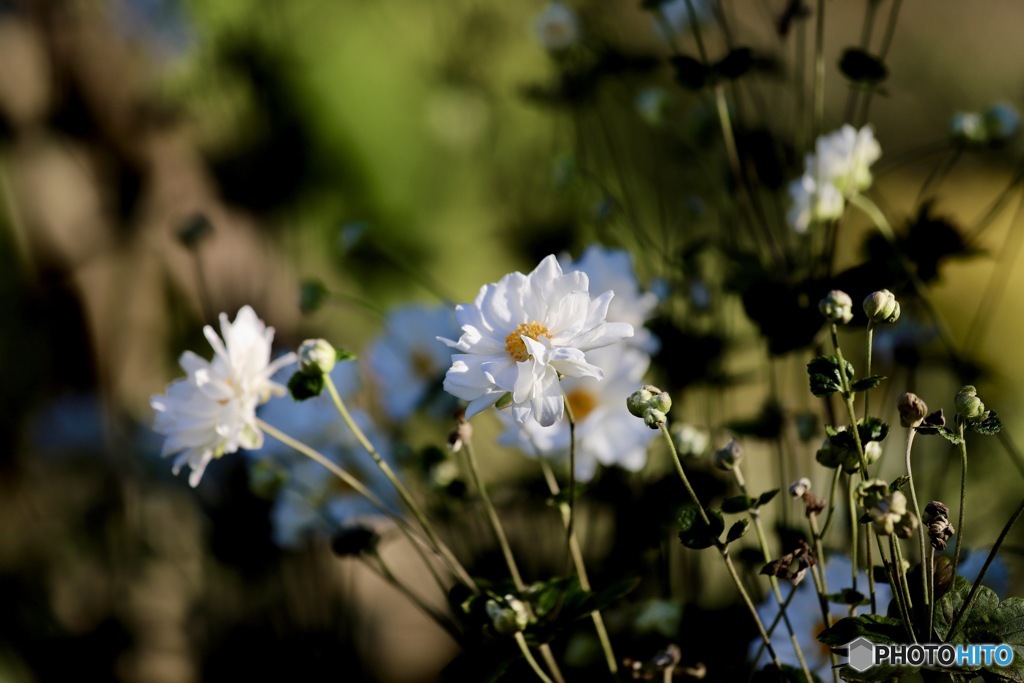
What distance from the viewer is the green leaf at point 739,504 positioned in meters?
0.41

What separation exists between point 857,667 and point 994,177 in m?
0.84

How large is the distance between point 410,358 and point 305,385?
0.25m

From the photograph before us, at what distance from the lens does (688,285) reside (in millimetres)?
726

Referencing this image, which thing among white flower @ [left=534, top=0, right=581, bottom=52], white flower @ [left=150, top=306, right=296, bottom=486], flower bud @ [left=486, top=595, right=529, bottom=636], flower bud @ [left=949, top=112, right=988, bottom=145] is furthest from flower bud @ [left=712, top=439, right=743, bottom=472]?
white flower @ [left=534, top=0, right=581, bottom=52]

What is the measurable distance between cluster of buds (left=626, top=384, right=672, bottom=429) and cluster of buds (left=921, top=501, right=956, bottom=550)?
0.13 m

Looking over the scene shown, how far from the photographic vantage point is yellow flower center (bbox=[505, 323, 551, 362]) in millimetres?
417

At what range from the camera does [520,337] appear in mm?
415

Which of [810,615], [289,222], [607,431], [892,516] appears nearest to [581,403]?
[607,431]

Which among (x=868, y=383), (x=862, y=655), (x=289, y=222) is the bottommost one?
(x=862, y=655)

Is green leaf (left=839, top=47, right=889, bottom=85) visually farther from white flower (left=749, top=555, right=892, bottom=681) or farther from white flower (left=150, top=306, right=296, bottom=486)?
white flower (left=150, top=306, right=296, bottom=486)

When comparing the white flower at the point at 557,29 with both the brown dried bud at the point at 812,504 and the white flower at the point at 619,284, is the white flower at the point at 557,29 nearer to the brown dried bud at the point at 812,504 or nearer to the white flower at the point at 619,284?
the white flower at the point at 619,284

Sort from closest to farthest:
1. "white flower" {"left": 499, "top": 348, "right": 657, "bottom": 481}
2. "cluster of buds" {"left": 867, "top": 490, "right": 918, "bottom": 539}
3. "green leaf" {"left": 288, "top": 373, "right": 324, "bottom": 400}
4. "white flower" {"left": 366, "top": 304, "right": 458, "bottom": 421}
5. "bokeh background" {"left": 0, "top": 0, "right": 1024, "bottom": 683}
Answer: "cluster of buds" {"left": 867, "top": 490, "right": 918, "bottom": 539}, "green leaf" {"left": 288, "top": 373, "right": 324, "bottom": 400}, "white flower" {"left": 499, "top": 348, "right": 657, "bottom": 481}, "white flower" {"left": 366, "top": 304, "right": 458, "bottom": 421}, "bokeh background" {"left": 0, "top": 0, "right": 1024, "bottom": 683}

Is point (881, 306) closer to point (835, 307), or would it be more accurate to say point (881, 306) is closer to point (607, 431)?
point (835, 307)

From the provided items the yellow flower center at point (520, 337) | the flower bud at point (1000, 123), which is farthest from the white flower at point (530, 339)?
the flower bud at point (1000, 123)
